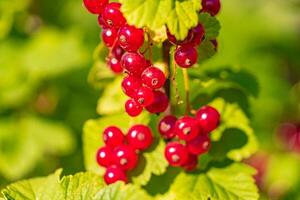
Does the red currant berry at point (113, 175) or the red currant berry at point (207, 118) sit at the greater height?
the red currant berry at point (207, 118)

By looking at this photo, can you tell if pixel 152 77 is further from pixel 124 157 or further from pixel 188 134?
pixel 124 157

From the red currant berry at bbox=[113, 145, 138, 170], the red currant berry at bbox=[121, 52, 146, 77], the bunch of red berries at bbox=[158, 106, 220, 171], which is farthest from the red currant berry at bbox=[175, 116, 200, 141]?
the red currant berry at bbox=[121, 52, 146, 77]

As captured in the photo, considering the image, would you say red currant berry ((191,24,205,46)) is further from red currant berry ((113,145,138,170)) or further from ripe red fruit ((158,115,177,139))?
red currant berry ((113,145,138,170))

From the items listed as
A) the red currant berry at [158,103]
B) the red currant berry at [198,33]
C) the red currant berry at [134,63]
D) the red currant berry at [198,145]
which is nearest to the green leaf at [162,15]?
the red currant berry at [198,33]

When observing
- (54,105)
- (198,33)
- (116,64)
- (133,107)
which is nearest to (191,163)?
(133,107)

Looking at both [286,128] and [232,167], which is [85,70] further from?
[232,167]

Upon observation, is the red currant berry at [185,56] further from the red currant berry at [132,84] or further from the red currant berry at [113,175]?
the red currant berry at [113,175]
